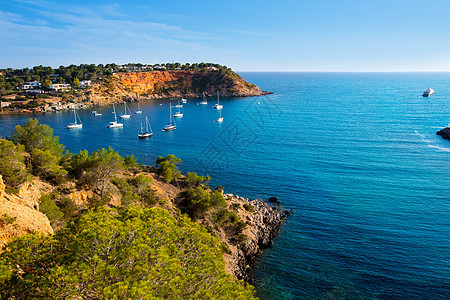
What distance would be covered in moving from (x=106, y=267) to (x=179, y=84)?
189019mm

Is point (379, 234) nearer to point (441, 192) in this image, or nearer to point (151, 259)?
point (441, 192)

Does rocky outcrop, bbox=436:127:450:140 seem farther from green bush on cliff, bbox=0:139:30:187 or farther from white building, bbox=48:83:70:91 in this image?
white building, bbox=48:83:70:91

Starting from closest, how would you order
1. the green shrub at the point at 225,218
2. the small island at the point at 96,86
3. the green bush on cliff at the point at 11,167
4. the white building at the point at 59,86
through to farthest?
the green bush on cliff at the point at 11,167 → the green shrub at the point at 225,218 → the small island at the point at 96,86 → the white building at the point at 59,86

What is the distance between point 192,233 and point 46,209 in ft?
47.5

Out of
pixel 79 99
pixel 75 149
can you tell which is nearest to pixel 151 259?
pixel 75 149

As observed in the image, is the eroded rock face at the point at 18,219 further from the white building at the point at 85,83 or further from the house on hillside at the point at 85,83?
the white building at the point at 85,83

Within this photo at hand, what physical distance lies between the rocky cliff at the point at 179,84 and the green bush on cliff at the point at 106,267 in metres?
165

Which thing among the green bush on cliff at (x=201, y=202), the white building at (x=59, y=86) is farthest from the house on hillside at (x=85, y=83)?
the green bush on cliff at (x=201, y=202)

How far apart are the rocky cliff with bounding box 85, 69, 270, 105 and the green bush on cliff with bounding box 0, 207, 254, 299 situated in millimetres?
165204

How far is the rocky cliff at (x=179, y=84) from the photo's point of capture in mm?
177250

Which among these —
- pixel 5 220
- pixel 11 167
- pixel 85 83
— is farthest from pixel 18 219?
pixel 85 83

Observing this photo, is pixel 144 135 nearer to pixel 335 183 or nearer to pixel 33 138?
pixel 33 138

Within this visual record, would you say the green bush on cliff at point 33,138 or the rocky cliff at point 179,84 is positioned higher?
the rocky cliff at point 179,84

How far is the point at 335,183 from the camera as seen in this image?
2008 inches
